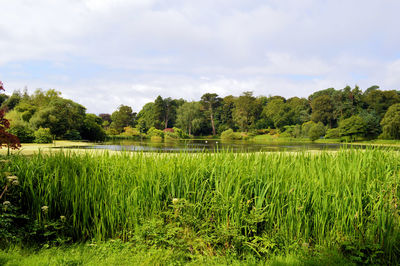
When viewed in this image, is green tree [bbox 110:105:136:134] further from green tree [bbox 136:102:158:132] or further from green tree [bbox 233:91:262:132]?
green tree [bbox 233:91:262:132]

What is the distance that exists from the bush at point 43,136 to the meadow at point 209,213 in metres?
18.4

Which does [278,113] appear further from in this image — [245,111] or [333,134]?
[333,134]

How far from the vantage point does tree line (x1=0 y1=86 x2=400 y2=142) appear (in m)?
23.2

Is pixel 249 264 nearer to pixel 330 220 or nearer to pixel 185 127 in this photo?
pixel 330 220

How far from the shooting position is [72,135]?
2397 centimetres

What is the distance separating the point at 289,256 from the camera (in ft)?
8.10

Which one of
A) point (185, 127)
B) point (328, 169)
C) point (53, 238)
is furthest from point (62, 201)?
point (185, 127)

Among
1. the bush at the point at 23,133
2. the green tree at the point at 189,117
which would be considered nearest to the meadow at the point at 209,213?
the bush at the point at 23,133

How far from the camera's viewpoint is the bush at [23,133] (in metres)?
18.6

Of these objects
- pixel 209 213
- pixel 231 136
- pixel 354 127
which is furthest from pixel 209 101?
pixel 209 213

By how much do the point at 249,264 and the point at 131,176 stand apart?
1833 millimetres

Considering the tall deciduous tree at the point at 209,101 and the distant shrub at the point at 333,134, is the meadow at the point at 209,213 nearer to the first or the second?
the distant shrub at the point at 333,134

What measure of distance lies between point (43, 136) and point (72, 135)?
14.7 ft

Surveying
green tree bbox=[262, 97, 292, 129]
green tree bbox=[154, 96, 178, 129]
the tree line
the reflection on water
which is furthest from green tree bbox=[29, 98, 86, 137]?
green tree bbox=[262, 97, 292, 129]
